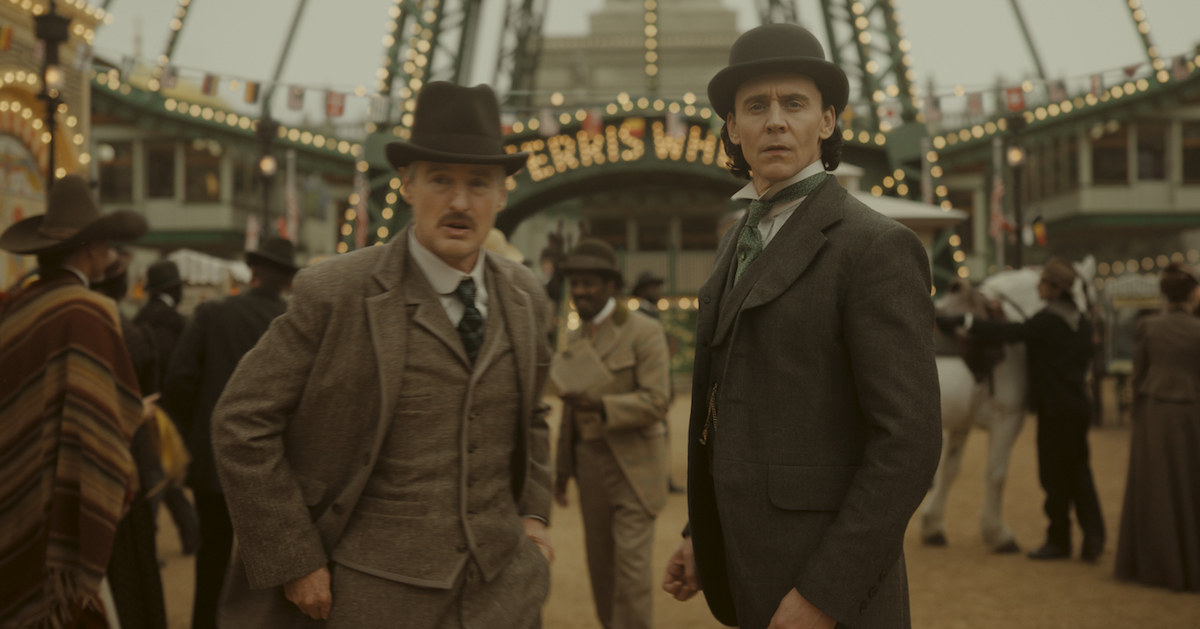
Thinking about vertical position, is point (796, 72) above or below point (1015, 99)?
below

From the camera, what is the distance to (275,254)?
18.1 ft

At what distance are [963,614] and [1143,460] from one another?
193 centimetres

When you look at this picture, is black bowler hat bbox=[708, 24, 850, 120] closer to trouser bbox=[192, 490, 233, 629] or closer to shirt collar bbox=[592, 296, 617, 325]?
shirt collar bbox=[592, 296, 617, 325]

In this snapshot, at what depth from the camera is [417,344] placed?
2.57m

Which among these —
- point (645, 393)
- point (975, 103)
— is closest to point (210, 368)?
point (645, 393)

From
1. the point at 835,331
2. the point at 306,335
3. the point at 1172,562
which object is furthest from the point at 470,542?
the point at 1172,562

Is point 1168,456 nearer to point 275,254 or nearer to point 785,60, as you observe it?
point 785,60

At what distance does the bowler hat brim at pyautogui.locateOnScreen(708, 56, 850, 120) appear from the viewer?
2.22 metres

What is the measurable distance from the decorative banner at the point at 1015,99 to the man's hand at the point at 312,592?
1441 cm

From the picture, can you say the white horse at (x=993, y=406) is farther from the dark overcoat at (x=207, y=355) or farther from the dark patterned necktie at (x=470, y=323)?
the dark patterned necktie at (x=470, y=323)

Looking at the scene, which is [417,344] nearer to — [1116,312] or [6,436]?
[6,436]

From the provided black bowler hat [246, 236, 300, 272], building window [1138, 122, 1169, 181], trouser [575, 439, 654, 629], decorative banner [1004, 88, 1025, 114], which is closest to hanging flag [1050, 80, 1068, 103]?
decorative banner [1004, 88, 1025, 114]

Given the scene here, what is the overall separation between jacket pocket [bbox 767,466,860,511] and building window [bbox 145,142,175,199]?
36.3 meters

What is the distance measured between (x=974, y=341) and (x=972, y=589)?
2257 mm
